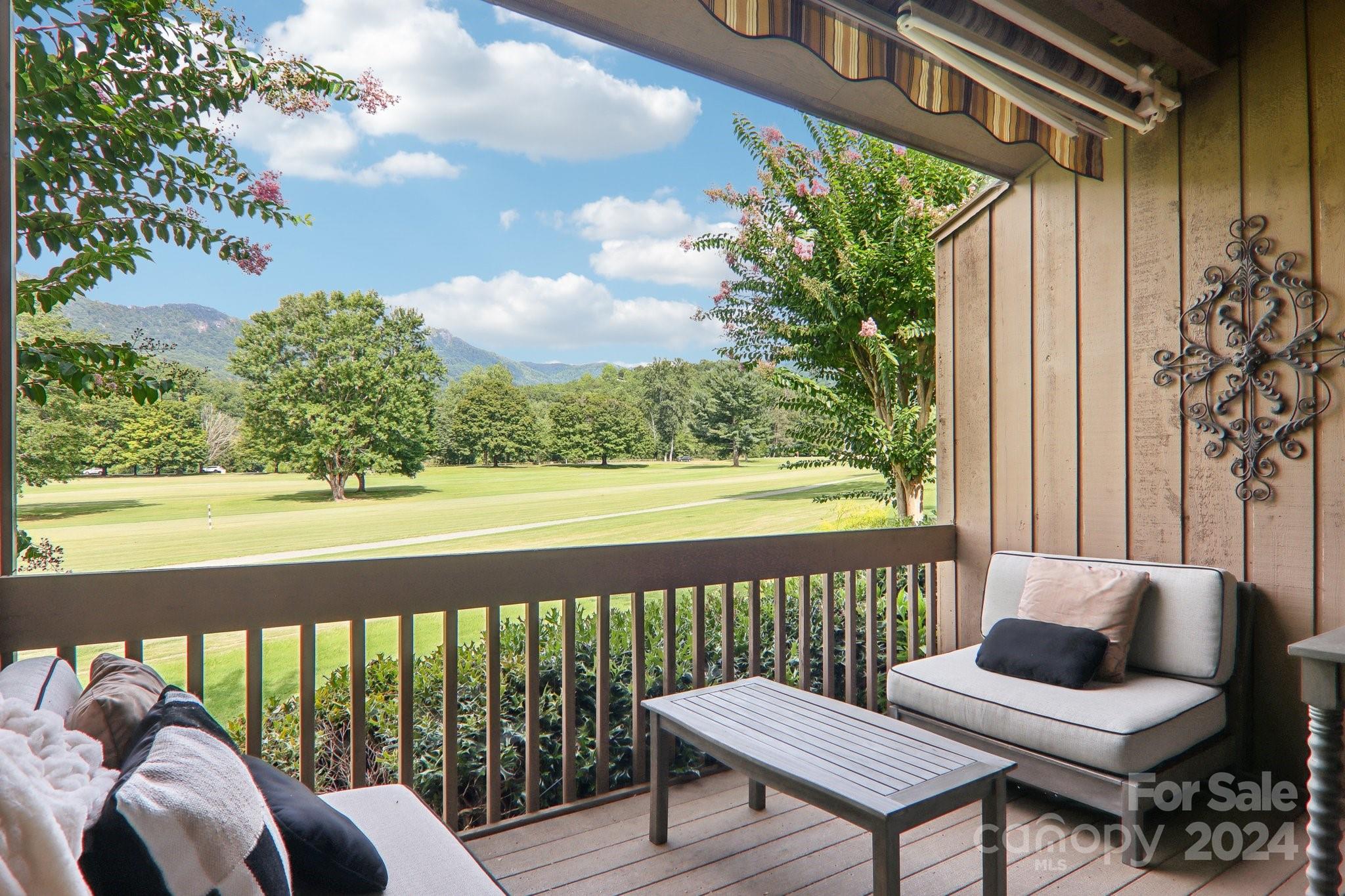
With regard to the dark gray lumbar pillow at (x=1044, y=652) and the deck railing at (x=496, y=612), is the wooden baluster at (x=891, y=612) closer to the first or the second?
the deck railing at (x=496, y=612)

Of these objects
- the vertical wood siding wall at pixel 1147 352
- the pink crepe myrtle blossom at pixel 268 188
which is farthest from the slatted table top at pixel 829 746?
the pink crepe myrtle blossom at pixel 268 188

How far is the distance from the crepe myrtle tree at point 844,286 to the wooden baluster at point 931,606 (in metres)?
1.42

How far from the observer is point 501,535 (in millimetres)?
4590

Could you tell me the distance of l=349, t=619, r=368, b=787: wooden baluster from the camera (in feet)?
7.38

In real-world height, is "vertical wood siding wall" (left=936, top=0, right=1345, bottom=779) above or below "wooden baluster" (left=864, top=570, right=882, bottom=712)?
above

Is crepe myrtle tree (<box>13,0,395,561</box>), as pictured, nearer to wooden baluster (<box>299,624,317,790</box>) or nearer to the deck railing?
the deck railing

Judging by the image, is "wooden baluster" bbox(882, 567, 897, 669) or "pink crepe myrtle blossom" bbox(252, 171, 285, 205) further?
"wooden baluster" bbox(882, 567, 897, 669)

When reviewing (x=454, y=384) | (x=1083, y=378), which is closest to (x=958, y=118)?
(x=1083, y=378)

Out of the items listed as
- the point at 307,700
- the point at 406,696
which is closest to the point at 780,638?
the point at 406,696

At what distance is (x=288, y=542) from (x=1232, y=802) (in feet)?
13.4

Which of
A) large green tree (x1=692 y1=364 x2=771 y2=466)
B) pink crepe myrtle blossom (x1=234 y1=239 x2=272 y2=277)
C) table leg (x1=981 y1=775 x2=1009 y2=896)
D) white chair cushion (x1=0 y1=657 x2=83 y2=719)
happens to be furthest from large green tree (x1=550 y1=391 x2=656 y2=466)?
table leg (x1=981 y1=775 x2=1009 y2=896)

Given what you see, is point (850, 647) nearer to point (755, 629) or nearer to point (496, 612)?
point (755, 629)

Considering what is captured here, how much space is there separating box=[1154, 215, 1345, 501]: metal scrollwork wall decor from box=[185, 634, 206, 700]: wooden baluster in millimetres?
3417

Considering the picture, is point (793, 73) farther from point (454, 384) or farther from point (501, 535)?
point (501, 535)
